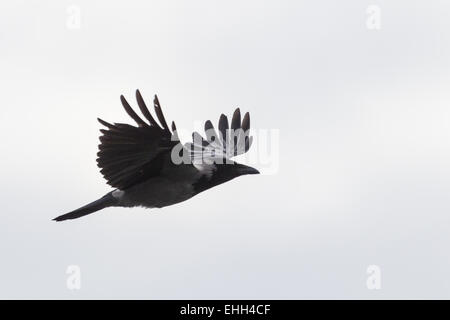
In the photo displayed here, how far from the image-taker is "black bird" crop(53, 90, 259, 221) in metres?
15.3

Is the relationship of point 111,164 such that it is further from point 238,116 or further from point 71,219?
point 238,116

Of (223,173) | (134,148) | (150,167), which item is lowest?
(223,173)

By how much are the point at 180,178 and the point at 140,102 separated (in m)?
1.69

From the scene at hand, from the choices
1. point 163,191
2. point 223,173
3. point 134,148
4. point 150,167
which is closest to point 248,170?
point 223,173

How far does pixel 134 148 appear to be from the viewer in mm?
15633

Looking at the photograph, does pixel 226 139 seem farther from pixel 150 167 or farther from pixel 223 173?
pixel 150 167

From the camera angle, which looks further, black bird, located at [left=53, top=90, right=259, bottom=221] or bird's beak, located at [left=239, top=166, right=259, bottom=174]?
bird's beak, located at [left=239, top=166, right=259, bottom=174]

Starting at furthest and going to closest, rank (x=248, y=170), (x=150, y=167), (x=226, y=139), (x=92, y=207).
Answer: (x=226, y=139), (x=248, y=170), (x=92, y=207), (x=150, y=167)

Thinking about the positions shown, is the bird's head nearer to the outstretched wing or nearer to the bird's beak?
the bird's beak

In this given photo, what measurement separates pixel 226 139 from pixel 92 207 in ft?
11.9

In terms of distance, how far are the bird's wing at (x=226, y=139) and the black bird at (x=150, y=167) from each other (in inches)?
38.7

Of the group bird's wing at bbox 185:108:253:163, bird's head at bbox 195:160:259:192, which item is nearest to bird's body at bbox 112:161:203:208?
bird's head at bbox 195:160:259:192

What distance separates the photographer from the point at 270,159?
1917 cm

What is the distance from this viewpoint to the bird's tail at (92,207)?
16.6 meters
